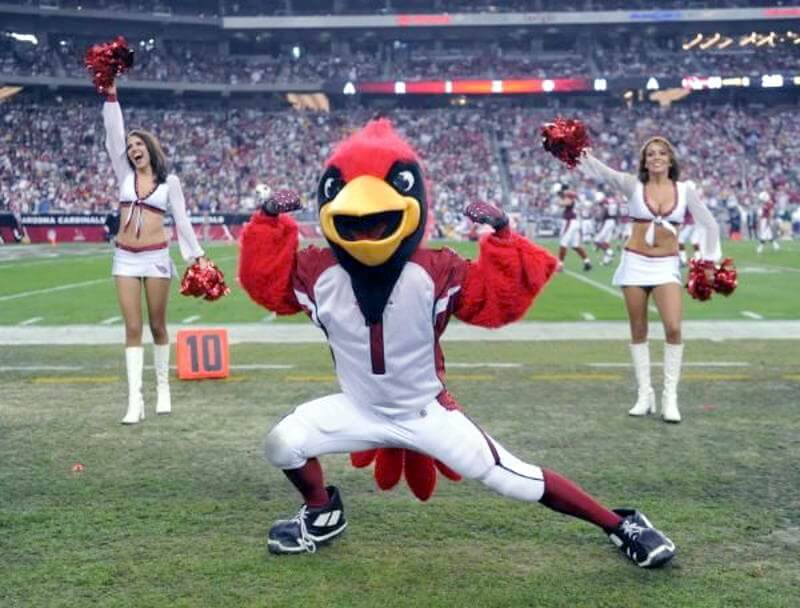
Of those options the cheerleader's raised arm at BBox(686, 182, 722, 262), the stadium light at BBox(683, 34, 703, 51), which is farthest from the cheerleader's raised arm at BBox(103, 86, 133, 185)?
the stadium light at BBox(683, 34, 703, 51)

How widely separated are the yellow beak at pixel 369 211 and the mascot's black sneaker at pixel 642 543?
1.40m

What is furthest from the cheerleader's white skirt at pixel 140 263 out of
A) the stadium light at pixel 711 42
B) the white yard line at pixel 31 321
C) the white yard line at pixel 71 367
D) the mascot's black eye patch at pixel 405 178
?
the stadium light at pixel 711 42

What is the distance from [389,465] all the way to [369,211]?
114 centimetres

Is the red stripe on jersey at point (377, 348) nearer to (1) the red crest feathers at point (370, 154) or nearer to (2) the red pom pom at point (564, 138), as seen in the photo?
(1) the red crest feathers at point (370, 154)

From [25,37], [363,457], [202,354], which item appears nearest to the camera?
[363,457]

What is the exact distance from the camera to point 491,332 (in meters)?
10.0

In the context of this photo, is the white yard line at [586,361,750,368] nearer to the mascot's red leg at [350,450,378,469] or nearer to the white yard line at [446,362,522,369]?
the white yard line at [446,362,522,369]

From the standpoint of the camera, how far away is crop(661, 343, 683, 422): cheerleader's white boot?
577 centimetres

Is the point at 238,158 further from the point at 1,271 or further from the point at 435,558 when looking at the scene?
the point at 435,558

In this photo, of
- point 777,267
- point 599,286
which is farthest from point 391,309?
point 777,267

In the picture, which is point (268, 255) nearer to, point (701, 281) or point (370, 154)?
point (370, 154)

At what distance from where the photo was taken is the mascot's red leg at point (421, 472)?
359 centimetres

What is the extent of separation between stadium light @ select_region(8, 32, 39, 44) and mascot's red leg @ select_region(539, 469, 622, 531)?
46.8 m

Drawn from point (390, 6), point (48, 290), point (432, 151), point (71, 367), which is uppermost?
point (390, 6)
